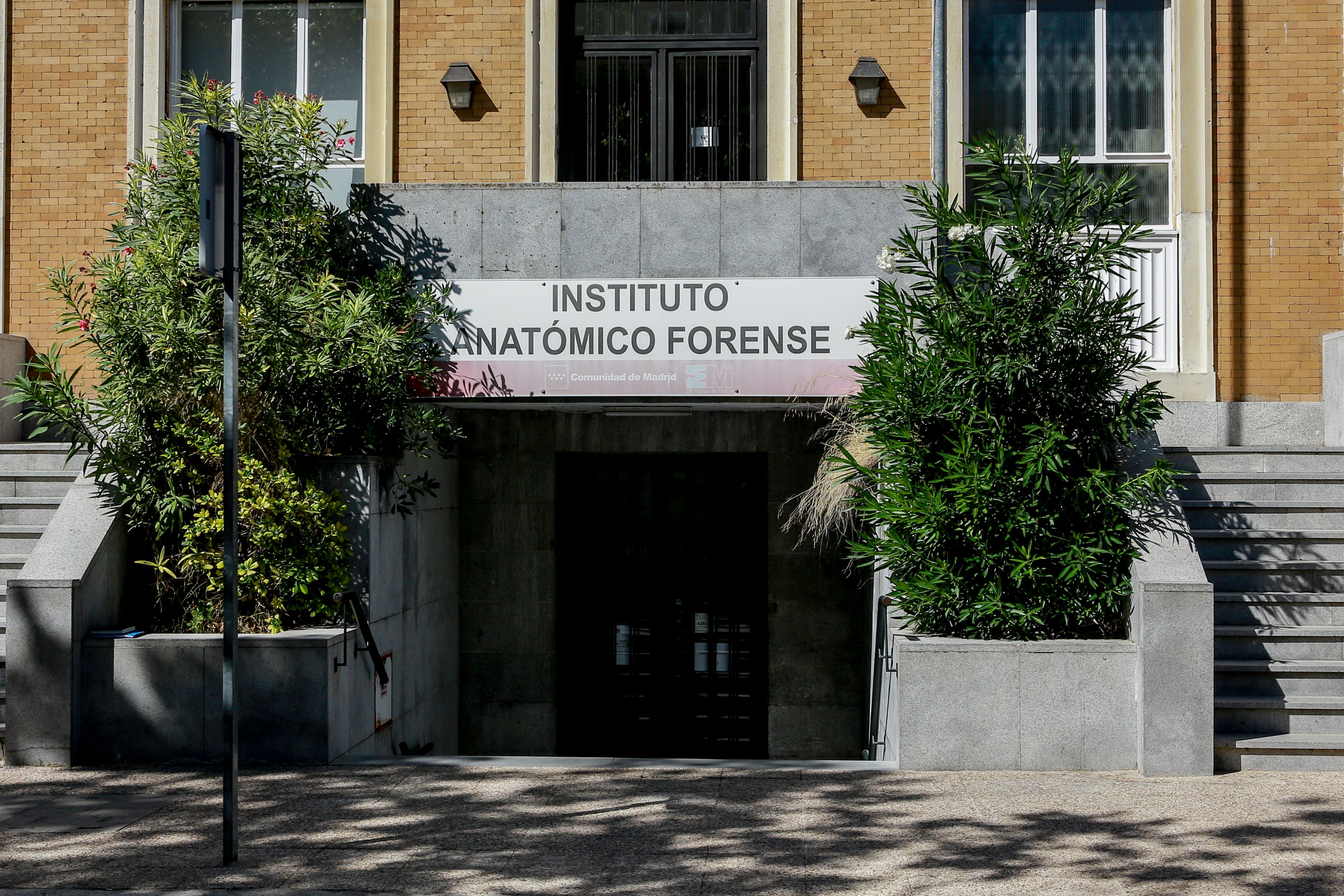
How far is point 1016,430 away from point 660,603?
5.72 meters

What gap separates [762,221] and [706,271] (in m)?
0.63

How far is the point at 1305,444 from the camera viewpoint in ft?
40.5

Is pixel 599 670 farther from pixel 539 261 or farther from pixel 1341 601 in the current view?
pixel 1341 601

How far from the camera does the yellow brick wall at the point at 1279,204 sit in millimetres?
12586

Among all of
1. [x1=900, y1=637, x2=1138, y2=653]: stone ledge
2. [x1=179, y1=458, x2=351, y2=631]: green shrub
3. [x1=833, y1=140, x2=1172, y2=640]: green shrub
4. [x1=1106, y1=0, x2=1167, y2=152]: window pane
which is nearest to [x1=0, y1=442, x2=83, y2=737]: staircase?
[x1=179, y1=458, x2=351, y2=631]: green shrub

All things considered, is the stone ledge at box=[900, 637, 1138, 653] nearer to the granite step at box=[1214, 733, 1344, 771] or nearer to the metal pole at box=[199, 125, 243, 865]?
the granite step at box=[1214, 733, 1344, 771]

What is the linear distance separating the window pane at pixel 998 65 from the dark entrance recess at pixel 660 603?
14.4 ft

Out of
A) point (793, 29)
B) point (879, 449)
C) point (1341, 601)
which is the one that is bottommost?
point (1341, 601)

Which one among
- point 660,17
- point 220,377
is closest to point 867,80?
point 660,17

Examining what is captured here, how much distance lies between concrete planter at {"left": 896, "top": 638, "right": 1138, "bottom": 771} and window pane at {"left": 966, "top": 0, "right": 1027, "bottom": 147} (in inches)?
282

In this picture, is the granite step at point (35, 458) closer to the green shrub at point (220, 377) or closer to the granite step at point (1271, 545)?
the green shrub at point (220, 377)

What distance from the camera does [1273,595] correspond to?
8711mm

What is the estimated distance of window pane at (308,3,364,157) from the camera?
13.2 metres

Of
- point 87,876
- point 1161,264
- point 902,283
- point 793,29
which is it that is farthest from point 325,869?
point 1161,264
